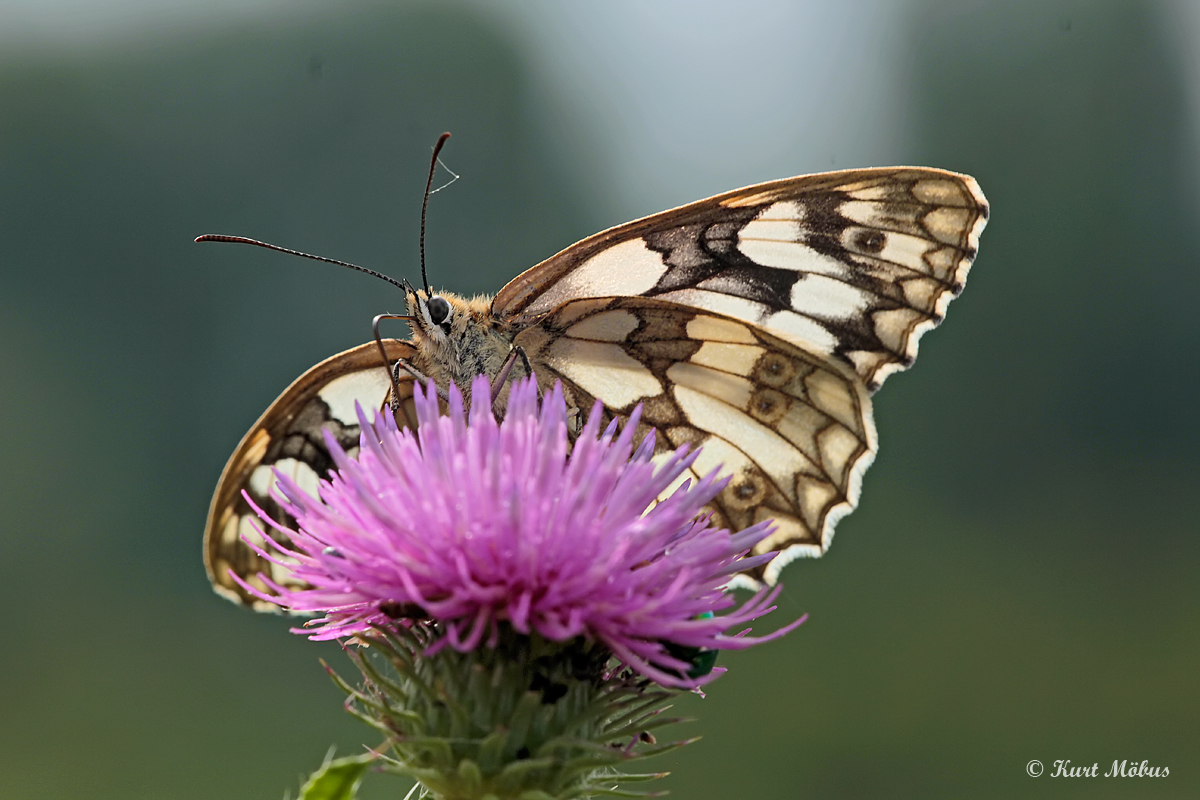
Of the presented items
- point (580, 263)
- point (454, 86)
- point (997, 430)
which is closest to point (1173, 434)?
point (997, 430)

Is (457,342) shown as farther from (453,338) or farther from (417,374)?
(417,374)

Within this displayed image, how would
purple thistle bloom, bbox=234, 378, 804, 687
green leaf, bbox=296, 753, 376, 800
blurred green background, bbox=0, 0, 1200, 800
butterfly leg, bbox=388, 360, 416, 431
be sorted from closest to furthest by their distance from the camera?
green leaf, bbox=296, 753, 376, 800
purple thistle bloom, bbox=234, 378, 804, 687
butterfly leg, bbox=388, 360, 416, 431
blurred green background, bbox=0, 0, 1200, 800

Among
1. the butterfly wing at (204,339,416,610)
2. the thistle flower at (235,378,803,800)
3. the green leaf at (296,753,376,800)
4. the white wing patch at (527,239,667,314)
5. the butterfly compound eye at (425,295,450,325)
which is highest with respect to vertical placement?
the white wing patch at (527,239,667,314)

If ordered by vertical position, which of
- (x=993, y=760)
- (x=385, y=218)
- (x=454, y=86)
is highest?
(x=454, y=86)

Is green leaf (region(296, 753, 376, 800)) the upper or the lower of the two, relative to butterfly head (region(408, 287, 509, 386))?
lower

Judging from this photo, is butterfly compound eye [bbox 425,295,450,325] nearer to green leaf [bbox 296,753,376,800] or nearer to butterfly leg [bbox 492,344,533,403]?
butterfly leg [bbox 492,344,533,403]

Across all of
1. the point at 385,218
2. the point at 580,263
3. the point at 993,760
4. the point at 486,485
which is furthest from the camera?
the point at 385,218

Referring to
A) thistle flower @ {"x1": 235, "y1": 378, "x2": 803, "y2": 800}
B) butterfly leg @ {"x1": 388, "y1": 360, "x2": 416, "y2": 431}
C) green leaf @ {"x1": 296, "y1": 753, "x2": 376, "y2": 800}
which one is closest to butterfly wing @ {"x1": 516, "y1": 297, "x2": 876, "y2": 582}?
butterfly leg @ {"x1": 388, "y1": 360, "x2": 416, "y2": 431}

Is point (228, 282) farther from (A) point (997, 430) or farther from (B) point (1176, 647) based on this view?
(B) point (1176, 647)
